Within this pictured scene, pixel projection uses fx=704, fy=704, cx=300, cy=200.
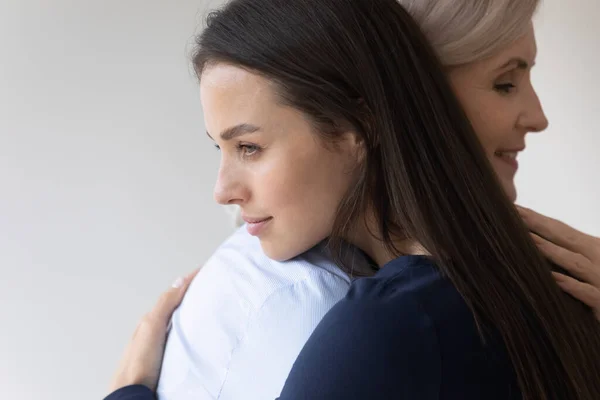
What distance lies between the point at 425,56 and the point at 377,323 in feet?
1.04

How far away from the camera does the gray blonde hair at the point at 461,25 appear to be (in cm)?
83

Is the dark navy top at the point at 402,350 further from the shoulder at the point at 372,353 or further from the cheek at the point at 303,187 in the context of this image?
the cheek at the point at 303,187

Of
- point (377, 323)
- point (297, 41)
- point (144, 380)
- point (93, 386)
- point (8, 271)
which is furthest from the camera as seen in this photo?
point (93, 386)

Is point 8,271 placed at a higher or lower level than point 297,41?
lower

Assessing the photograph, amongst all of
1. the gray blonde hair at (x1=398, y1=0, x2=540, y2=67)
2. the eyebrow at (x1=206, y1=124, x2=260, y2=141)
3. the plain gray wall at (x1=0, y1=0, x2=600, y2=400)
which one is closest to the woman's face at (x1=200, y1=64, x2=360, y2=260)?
the eyebrow at (x1=206, y1=124, x2=260, y2=141)

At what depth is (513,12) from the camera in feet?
2.79

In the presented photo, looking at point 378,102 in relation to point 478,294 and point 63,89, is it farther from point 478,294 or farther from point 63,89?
point 63,89

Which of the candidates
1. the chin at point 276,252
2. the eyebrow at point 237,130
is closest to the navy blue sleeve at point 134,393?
the chin at point 276,252

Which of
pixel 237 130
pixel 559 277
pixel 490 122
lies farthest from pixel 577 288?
pixel 237 130

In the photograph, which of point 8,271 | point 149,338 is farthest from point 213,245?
point 149,338

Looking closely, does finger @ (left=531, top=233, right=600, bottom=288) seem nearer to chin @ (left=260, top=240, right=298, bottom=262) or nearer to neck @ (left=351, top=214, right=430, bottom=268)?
neck @ (left=351, top=214, right=430, bottom=268)

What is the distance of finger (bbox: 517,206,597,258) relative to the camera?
917mm

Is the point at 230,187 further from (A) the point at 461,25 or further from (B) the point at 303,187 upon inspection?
(A) the point at 461,25

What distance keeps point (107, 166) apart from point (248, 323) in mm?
869
